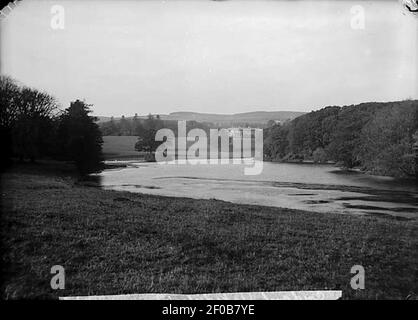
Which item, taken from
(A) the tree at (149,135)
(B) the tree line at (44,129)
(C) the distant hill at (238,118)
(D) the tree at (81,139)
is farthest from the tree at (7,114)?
(A) the tree at (149,135)

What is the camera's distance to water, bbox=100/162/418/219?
4.24 meters

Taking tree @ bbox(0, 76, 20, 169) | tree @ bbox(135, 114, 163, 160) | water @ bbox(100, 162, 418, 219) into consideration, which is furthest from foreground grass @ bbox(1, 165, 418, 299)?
tree @ bbox(135, 114, 163, 160)

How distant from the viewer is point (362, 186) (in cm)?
441

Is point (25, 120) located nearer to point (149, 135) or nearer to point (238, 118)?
point (149, 135)

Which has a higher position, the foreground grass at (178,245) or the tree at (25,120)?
the tree at (25,120)

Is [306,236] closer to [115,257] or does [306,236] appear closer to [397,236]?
[397,236]

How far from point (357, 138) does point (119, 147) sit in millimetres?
3155

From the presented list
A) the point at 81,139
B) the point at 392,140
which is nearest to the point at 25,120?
the point at 81,139

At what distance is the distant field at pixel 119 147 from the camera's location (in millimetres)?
4164

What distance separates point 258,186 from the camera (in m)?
4.32

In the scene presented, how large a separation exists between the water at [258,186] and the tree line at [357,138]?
0.62 feet

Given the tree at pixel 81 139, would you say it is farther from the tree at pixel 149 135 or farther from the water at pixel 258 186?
the tree at pixel 149 135
